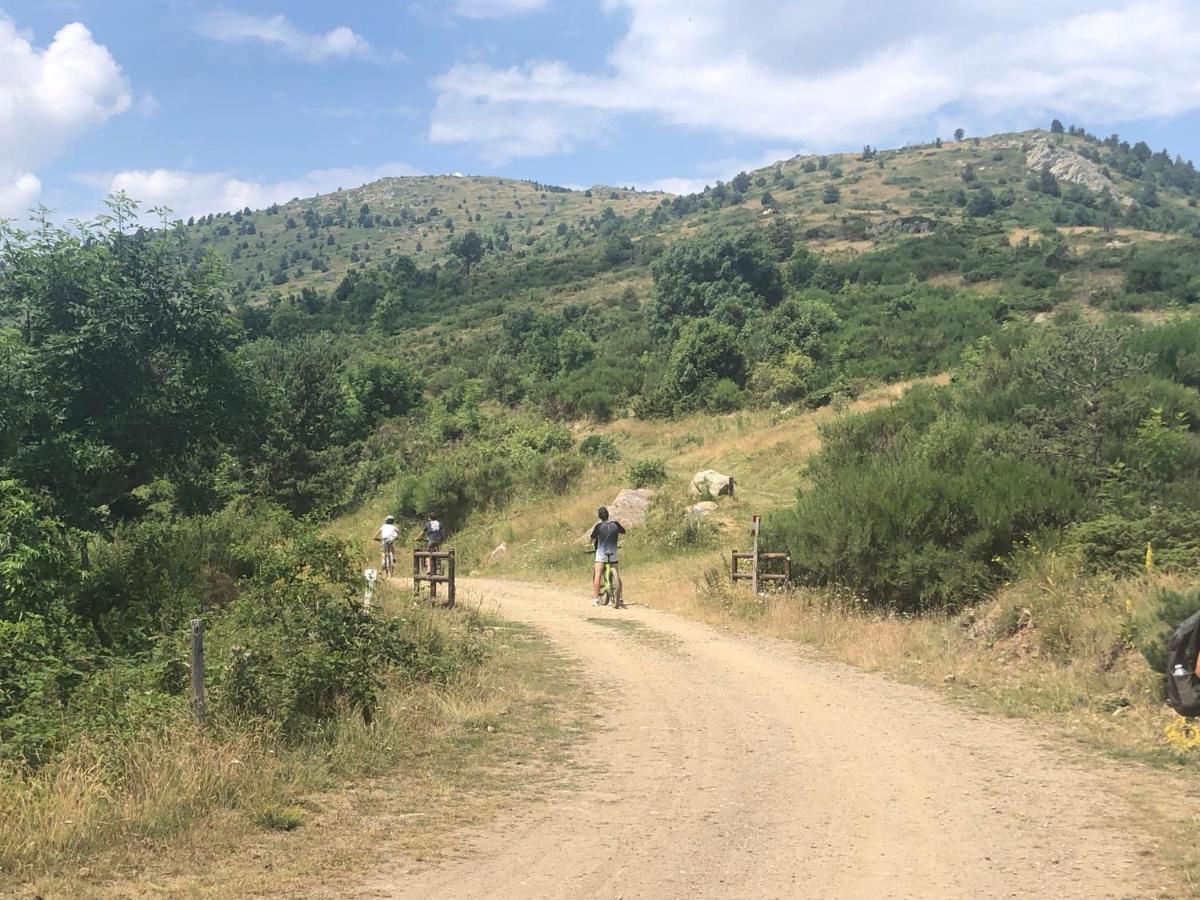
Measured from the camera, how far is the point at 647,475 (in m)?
28.5

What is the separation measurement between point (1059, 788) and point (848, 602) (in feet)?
24.1

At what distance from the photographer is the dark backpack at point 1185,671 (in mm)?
5594

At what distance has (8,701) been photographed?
720cm

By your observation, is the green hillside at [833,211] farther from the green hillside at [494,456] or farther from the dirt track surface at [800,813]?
the dirt track surface at [800,813]

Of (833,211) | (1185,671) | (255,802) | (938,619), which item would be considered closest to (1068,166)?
(833,211)

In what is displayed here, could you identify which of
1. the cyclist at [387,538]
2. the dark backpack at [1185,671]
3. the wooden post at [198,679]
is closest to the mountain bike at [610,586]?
the cyclist at [387,538]

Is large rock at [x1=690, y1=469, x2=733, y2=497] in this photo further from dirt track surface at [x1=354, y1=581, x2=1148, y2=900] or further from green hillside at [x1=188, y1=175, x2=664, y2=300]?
green hillside at [x1=188, y1=175, x2=664, y2=300]

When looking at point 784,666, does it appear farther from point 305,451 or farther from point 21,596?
point 305,451

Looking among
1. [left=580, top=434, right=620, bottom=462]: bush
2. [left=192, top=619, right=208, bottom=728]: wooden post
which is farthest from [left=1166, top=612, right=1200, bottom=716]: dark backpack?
[left=580, top=434, right=620, bottom=462]: bush

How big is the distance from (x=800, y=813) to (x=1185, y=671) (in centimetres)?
263

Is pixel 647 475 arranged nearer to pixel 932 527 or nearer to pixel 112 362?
pixel 932 527

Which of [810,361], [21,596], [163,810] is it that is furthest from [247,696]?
[810,361]

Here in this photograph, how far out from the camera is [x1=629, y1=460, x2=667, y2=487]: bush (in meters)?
28.2

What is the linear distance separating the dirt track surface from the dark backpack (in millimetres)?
877
